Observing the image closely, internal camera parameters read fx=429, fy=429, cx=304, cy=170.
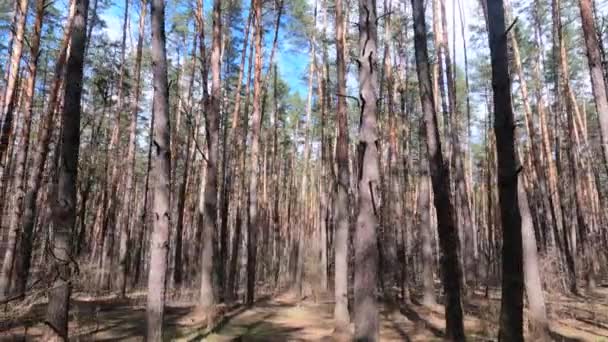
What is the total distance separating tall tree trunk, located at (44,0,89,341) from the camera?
5.82 meters

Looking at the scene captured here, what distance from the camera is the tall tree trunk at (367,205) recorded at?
5.28 m

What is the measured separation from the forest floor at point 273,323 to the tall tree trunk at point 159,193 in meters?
1.65

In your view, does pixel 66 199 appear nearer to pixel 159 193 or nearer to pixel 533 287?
pixel 159 193

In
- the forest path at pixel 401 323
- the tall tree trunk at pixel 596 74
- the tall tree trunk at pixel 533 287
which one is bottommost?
the forest path at pixel 401 323

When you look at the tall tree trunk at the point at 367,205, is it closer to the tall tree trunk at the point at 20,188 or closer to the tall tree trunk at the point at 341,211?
the tall tree trunk at the point at 341,211

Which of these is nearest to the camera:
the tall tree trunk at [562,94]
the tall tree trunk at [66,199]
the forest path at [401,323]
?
the tall tree trunk at [66,199]

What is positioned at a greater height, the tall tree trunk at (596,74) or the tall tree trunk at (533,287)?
the tall tree trunk at (596,74)

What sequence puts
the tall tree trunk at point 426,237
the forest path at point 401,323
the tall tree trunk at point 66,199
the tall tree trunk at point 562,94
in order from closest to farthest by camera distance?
1. the tall tree trunk at point 66,199
2. the forest path at point 401,323
3. the tall tree trunk at point 426,237
4. the tall tree trunk at point 562,94

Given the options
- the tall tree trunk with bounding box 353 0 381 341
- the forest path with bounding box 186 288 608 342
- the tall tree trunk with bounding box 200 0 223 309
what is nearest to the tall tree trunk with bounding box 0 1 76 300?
the tall tree trunk with bounding box 200 0 223 309

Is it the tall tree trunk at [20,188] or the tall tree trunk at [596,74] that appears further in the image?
the tall tree trunk at [20,188]

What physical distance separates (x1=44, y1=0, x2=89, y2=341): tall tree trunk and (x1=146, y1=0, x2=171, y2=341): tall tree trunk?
1.10 m

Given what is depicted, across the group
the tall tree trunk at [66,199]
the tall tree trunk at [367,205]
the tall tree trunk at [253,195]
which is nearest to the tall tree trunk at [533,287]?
the tall tree trunk at [367,205]

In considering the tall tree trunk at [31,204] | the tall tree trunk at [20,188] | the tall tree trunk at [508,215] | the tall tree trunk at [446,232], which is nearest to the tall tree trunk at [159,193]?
the tall tree trunk at [446,232]

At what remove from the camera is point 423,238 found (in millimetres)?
13898
